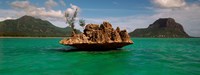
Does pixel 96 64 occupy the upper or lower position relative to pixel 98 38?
lower

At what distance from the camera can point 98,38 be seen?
40.1 metres

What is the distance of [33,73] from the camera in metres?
18.7

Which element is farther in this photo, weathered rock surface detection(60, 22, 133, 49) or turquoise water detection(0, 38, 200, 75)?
weathered rock surface detection(60, 22, 133, 49)

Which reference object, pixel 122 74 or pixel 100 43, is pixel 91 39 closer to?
pixel 100 43

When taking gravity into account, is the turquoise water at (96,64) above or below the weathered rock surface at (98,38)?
below

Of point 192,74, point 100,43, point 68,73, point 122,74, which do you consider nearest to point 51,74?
point 68,73

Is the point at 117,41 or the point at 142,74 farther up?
the point at 117,41

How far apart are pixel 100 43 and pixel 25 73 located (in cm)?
2220

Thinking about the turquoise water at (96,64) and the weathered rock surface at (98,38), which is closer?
the turquoise water at (96,64)

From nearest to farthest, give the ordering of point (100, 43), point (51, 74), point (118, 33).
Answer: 1. point (51, 74)
2. point (100, 43)
3. point (118, 33)

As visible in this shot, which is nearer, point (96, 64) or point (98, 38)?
point (96, 64)

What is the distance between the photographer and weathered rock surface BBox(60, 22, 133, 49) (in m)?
40.0

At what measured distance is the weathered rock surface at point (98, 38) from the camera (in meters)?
40.0

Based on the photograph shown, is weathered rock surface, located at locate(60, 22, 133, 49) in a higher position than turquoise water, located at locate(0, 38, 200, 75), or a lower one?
higher
